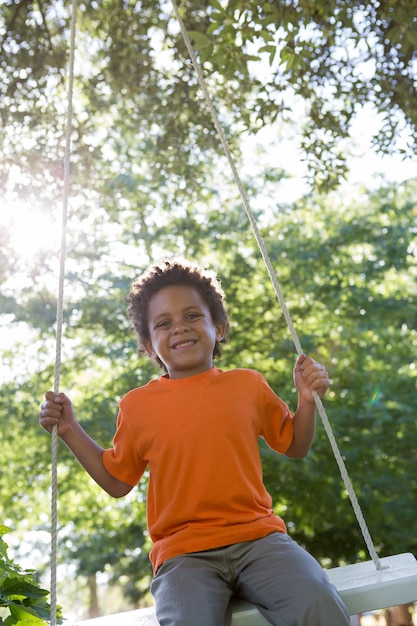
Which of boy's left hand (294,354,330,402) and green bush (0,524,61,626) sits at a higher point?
boy's left hand (294,354,330,402)

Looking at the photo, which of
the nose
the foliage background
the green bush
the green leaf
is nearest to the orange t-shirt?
the nose

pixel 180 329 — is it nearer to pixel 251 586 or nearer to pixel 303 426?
pixel 303 426

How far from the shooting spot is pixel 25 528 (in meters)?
7.83

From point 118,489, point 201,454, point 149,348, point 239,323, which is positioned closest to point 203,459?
point 201,454

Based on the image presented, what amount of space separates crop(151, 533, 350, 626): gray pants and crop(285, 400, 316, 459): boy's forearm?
0.26 m

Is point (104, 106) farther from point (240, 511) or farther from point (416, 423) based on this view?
point (240, 511)

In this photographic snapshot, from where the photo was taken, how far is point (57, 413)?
2008 mm

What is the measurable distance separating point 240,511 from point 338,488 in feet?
17.0

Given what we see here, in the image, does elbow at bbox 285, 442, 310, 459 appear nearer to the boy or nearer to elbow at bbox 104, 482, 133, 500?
the boy

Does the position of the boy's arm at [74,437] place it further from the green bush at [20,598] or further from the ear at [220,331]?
the ear at [220,331]

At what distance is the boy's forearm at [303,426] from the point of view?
2.06 meters

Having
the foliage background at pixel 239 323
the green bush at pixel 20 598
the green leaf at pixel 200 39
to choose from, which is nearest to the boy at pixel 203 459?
the green bush at pixel 20 598

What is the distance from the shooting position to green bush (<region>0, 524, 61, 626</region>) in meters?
1.83

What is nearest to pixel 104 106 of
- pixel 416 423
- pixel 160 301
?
pixel 416 423
